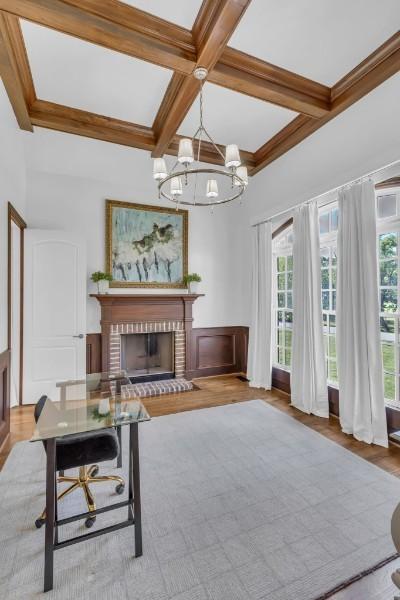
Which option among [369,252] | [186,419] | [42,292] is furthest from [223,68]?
[186,419]

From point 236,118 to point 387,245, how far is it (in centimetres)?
230

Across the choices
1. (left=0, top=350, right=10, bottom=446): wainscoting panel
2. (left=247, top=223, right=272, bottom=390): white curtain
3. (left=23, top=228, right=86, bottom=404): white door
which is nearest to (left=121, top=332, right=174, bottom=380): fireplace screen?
(left=23, top=228, right=86, bottom=404): white door

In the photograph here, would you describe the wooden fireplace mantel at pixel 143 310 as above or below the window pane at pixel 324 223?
below

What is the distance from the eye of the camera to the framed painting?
180 inches

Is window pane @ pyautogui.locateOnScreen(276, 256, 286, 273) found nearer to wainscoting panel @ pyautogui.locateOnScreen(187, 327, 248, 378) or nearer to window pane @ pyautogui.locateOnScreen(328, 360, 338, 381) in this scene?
wainscoting panel @ pyautogui.locateOnScreen(187, 327, 248, 378)

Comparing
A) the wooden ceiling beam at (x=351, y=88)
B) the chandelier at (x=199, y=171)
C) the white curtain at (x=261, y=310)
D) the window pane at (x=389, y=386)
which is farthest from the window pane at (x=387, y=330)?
the wooden ceiling beam at (x=351, y=88)

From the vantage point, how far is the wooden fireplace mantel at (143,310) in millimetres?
4434

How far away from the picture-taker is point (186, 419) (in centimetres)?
340

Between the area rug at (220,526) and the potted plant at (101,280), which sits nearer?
the area rug at (220,526)

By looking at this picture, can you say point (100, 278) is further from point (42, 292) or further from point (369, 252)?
point (369, 252)

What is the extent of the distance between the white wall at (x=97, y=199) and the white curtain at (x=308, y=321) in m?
1.64

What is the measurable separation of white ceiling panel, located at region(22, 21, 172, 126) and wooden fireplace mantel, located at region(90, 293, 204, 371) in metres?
2.44

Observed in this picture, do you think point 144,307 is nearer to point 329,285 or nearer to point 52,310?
point 52,310

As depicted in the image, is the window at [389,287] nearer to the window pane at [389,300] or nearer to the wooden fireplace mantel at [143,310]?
the window pane at [389,300]
